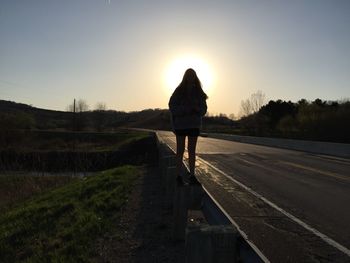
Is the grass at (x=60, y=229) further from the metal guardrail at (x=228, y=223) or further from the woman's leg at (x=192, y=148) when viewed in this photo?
the metal guardrail at (x=228, y=223)

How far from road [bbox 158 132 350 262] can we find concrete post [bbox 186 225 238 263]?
2251 mm

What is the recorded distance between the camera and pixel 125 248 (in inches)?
320

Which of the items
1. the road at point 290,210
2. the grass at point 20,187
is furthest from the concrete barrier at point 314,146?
the grass at point 20,187

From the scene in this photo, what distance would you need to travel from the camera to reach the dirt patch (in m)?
7.45

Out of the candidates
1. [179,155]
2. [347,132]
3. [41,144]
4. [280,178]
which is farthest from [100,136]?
[179,155]

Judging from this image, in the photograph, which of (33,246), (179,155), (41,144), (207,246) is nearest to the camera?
(207,246)

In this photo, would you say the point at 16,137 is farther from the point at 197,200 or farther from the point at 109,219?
the point at 197,200

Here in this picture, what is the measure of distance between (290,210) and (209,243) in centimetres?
579

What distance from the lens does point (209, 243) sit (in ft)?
12.7

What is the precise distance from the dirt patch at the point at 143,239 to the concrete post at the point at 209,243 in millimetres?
2982

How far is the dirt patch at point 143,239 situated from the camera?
745 centimetres

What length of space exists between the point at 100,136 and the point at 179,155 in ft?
259

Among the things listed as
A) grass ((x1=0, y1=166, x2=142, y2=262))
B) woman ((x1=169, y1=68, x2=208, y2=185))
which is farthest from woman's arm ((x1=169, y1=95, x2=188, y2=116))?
grass ((x1=0, y1=166, x2=142, y2=262))

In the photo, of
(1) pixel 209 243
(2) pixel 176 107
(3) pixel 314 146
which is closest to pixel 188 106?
(2) pixel 176 107
